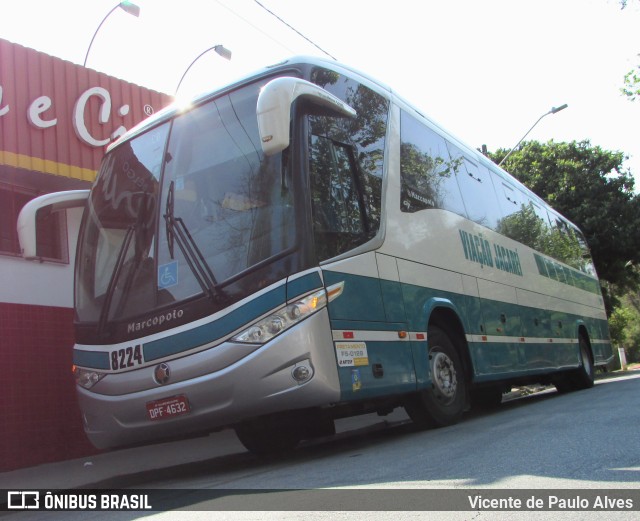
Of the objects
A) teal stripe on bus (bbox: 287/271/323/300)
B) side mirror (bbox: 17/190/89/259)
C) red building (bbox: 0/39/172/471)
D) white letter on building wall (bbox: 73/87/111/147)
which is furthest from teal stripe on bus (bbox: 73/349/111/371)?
white letter on building wall (bbox: 73/87/111/147)

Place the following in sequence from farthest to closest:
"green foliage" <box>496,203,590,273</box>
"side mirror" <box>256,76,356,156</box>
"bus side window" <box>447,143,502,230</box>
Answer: "green foliage" <box>496,203,590,273</box> < "bus side window" <box>447,143,502,230</box> < "side mirror" <box>256,76,356,156</box>

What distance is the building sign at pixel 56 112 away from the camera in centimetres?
840

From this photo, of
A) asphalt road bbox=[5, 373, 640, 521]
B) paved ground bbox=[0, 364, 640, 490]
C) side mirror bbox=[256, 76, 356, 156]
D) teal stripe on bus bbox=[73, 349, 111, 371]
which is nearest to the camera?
asphalt road bbox=[5, 373, 640, 521]

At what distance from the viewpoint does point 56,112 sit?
8969 mm

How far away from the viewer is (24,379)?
27.4 feet

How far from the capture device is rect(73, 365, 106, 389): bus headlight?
587 cm

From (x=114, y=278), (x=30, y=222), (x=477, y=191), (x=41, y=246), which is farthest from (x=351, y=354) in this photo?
(x=41, y=246)

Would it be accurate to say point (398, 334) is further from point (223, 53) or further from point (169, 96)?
point (223, 53)

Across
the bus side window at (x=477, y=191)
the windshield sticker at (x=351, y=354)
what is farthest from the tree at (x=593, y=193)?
the windshield sticker at (x=351, y=354)

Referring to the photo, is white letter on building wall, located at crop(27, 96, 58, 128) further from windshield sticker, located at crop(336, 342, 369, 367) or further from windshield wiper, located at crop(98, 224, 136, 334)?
windshield sticker, located at crop(336, 342, 369, 367)

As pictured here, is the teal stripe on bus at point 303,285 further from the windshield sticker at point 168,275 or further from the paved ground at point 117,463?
the paved ground at point 117,463

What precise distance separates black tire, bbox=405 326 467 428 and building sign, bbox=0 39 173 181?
5.23 meters

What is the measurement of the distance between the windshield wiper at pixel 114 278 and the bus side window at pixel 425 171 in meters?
2.65

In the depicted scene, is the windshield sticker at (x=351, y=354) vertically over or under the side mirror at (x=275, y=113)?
under
